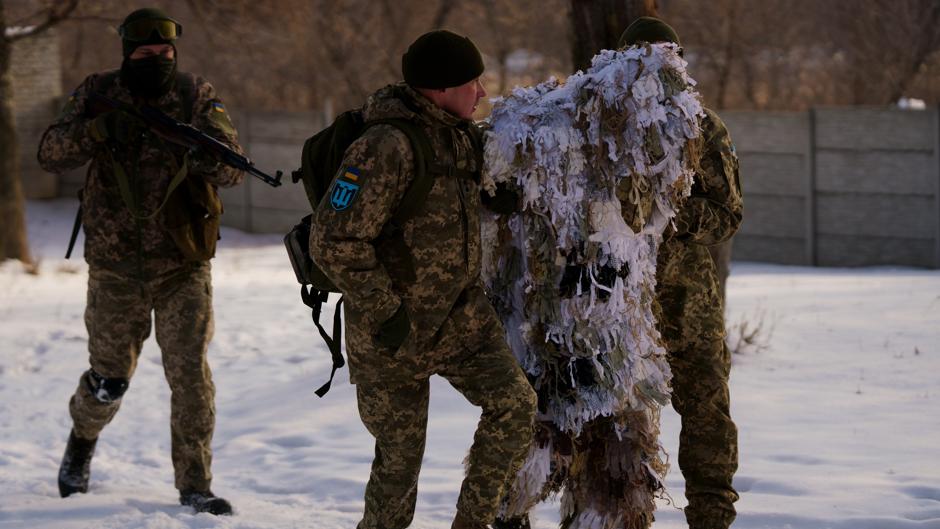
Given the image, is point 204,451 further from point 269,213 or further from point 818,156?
point 269,213

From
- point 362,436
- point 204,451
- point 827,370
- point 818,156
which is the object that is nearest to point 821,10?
point 818,156

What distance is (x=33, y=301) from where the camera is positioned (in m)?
10.7

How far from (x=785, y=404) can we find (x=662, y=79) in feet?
10.6

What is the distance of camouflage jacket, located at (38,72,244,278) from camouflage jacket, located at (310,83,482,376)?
1.53 metres

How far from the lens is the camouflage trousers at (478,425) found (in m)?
3.75

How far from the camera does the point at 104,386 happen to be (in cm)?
524

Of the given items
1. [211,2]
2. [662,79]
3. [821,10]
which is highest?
[821,10]

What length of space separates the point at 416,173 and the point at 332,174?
0.91ft

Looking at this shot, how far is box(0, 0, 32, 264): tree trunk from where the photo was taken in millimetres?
13891

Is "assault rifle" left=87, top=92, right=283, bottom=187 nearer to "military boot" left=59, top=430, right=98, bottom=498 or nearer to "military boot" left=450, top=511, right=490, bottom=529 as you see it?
"military boot" left=59, top=430, right=98, bottom=498

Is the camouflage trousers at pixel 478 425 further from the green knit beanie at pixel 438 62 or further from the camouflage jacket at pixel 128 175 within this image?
the camouflage jacket at pixel 128 175

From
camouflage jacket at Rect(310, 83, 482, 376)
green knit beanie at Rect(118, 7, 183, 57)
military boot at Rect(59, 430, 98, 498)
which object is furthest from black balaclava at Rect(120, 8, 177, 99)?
camouflage jacket at Rect(310, 83, 482, 376)

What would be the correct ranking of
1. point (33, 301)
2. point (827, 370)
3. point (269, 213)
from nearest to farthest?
point (827, 370) < point (33, 301) < point (269, 213)

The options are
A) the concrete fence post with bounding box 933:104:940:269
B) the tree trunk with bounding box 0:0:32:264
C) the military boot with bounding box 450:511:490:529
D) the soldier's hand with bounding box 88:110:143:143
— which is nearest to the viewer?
the military boot with bounding box 450:511:490:529
